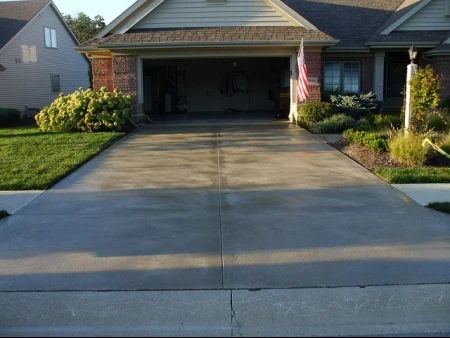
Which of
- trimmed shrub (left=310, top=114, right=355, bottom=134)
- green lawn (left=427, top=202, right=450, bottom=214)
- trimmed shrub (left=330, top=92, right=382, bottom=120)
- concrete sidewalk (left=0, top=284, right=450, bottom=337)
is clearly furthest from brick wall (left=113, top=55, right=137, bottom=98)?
concrete sidewalk (left=0, top=284, right=450, bottom=337)

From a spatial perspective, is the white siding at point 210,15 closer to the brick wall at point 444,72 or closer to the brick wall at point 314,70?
the brick wall at point 314,70

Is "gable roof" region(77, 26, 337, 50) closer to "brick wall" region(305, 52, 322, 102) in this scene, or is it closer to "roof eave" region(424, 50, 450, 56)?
"brick wall" region(305, 52, 322, 102)

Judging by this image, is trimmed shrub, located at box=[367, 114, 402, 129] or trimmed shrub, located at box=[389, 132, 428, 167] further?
trimmed shrub, located at box=[367, 114, 402, 129]

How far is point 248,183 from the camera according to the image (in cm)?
991

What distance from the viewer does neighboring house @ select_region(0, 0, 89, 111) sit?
2881cm

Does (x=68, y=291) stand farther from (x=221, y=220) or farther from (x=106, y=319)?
(x=221, y=220)

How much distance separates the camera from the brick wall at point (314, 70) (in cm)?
1914

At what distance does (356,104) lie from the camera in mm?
19094

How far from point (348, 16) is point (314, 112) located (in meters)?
8.55

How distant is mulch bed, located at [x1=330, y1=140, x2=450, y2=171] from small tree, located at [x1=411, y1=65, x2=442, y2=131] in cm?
138

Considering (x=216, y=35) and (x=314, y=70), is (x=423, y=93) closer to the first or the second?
(x=314, y=70)

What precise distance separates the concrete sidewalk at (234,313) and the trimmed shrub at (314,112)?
12949 mm

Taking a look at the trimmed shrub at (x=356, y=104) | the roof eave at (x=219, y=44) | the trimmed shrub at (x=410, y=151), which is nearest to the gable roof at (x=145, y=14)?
the roof eave at (x=219, y=44)

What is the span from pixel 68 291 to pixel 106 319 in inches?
30.8
